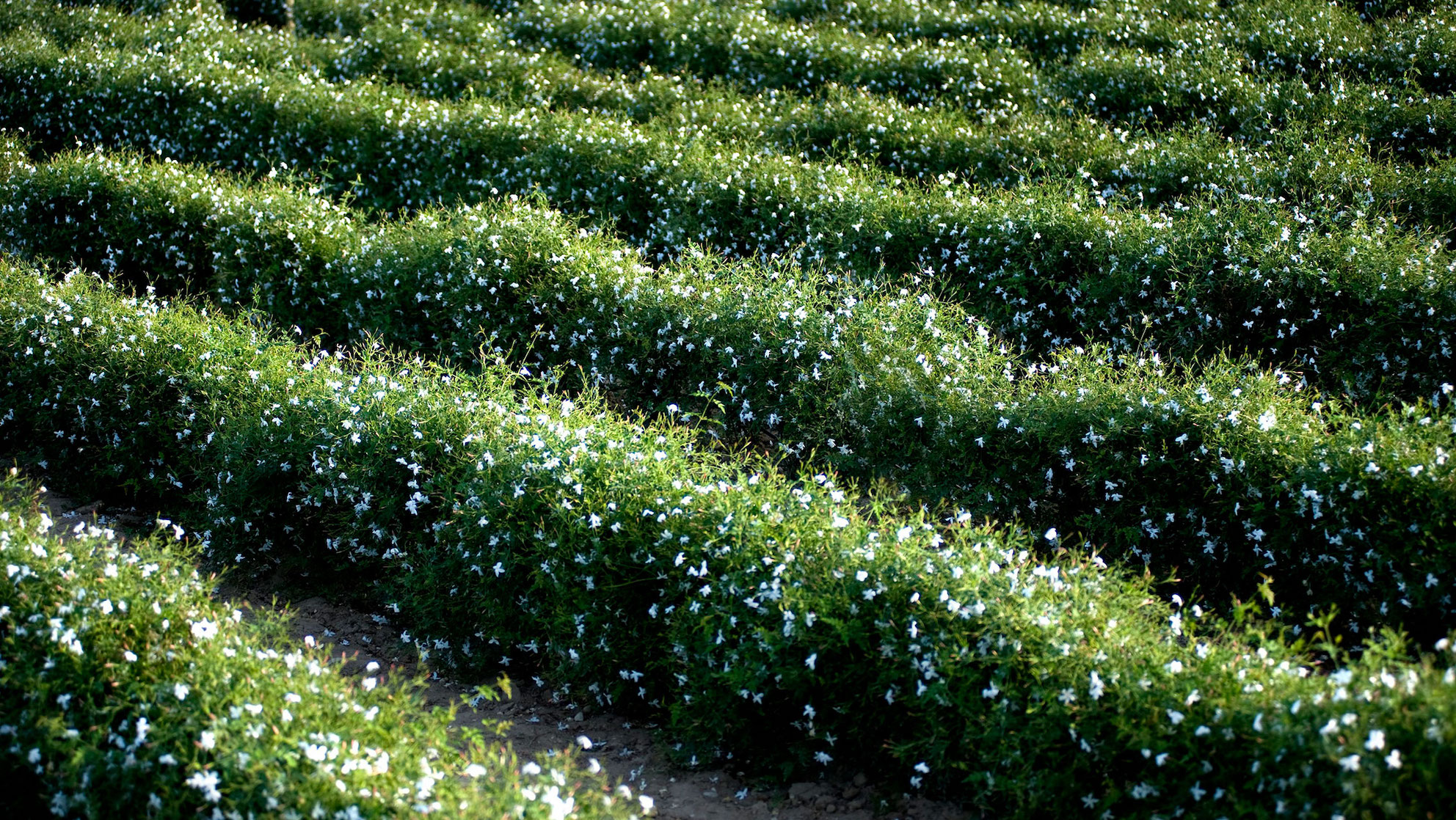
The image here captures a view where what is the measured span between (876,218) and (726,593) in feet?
16.0

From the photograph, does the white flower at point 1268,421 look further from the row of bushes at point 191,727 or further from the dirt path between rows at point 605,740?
the row of bushes at point 191,727

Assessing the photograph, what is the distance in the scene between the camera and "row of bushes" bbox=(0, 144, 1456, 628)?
5020 mm

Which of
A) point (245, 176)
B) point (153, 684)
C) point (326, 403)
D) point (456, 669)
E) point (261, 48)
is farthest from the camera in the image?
point (261, 48)

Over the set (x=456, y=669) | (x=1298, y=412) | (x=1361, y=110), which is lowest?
(x=456, y=669)

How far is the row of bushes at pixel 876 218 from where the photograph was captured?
22.7 feet

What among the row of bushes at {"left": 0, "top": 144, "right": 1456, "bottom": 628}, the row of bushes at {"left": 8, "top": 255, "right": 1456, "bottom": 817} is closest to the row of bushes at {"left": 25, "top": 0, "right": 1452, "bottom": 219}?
the row of bushes at {"left": 0, "top": 144, "right": 1456, "bottom": 628}

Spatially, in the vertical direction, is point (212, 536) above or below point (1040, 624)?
below

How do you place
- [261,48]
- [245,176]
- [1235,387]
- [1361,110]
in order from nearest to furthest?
[1235,387]
[1361,110]
[245,176]
[261,48]

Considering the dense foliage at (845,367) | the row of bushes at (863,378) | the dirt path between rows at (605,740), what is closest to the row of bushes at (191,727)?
the dirt path between rows at (605,740)

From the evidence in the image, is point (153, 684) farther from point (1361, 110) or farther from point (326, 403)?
point (1361, 110)

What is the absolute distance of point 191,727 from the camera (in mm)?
3771

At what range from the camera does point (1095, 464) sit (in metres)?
5.65

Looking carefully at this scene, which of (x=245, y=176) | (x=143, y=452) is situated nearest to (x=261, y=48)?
(x=245, y=176)

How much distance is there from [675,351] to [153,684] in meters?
3.91
